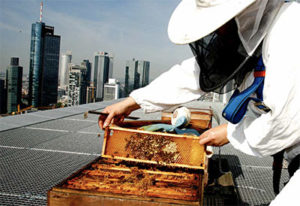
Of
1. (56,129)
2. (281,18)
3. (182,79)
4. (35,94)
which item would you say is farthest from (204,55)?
(35,94)

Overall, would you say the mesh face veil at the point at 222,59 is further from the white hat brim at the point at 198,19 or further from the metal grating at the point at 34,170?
the metal grating at the point at 34,170

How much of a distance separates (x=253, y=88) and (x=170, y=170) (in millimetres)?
628

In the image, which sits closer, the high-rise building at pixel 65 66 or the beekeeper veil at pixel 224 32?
the beekeeper veil at pixel 224 32

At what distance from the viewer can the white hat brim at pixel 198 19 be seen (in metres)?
0.95

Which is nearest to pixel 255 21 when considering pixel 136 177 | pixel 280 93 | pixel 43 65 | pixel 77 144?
pixel 280 93

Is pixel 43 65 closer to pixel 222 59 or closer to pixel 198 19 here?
pixel 222 59

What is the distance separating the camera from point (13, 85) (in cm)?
5781

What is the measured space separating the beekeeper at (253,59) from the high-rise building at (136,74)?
33.5 metres

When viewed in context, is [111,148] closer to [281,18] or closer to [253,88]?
[253,88]

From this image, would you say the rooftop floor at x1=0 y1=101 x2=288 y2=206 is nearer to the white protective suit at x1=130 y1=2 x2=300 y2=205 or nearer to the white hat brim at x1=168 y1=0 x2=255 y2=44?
the white protective suit at x1=130 y1=2 x2=300 y2=205

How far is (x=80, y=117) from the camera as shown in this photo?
14.2 feet

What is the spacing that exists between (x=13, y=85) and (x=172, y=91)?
210 ft

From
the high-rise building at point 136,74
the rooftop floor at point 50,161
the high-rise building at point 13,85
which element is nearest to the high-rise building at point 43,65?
the high-rise building at point 13,85

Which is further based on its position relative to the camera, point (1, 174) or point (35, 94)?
point (35, 94)
